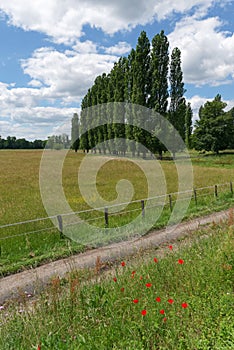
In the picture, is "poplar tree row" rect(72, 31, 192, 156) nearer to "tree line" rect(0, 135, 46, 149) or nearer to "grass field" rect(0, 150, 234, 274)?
"grass field" rect(0, 150, 234, 274)

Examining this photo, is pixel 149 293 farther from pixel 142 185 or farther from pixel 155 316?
pixel 142 185

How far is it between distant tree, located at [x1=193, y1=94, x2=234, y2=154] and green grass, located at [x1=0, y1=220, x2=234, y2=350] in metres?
44.5

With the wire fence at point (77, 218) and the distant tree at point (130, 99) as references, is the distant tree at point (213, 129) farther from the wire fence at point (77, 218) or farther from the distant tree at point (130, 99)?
the wire fence at point (77, 218)

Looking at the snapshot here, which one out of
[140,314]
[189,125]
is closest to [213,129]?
[189,125]

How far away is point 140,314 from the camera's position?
338 centimetres

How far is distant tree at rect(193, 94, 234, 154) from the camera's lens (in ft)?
152

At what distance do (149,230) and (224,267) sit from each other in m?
6.29

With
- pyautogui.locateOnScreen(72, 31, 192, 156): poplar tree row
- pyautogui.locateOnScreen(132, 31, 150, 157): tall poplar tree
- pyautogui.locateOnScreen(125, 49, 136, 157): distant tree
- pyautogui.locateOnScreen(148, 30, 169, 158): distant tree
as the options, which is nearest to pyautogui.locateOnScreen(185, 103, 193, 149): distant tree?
pyautogui.locateOnScreen(72, 31, 192, 156): poplar tree row

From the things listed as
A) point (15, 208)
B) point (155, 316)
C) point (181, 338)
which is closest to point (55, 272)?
point (155, 316)

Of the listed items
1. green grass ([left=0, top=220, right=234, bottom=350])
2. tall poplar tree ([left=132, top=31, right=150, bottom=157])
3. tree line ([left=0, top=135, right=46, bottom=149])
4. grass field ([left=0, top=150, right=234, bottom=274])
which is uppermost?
tall poplar tree ([left=132, top=31, right=150, bottom=157])

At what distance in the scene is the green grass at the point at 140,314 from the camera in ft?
9.37

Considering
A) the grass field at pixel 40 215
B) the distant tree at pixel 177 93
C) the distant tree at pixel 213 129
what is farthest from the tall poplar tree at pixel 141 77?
the grass field at pixel 40 215

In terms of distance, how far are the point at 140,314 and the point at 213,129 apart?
1850 inches

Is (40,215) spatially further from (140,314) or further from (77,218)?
(140,314)
